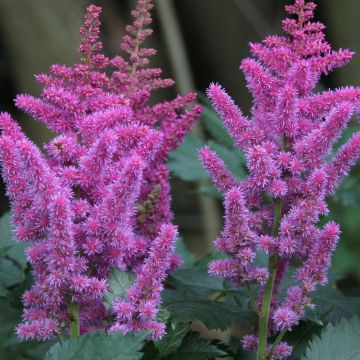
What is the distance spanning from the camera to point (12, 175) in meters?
1.85

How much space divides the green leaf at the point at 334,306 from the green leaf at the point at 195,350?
0.39m

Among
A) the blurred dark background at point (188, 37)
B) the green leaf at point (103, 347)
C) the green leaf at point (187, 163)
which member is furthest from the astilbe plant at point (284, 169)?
the blurred dark background at point (188, 37)

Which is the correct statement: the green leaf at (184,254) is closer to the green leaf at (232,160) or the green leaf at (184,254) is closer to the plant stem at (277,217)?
the green leaf at (232,160)

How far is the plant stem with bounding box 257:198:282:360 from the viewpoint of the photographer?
77.0 inches

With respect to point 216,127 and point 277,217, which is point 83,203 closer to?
point 277,217

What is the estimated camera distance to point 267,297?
1979 mm

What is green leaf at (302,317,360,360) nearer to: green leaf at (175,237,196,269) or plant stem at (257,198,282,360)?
plant stem at (257,198,282,360)

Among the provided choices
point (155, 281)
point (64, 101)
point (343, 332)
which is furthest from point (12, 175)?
point (343, 332)

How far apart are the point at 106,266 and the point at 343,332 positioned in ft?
2.05

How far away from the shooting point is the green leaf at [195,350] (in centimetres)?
192

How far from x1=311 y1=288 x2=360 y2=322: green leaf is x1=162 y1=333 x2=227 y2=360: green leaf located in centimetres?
39

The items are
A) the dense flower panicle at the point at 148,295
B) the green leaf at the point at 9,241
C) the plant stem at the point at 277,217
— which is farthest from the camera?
the green leaf at the point at 9,241

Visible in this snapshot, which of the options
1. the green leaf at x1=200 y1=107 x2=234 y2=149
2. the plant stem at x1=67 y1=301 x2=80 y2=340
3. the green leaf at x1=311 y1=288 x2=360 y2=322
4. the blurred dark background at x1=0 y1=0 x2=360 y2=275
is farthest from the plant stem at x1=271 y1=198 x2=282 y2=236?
the blurred dark background at x1=0 y1=0 x2=360 y2=275

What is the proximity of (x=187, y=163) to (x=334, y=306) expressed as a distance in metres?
1.30
